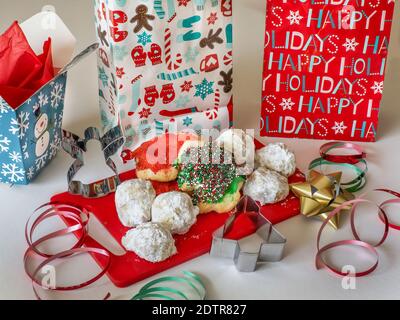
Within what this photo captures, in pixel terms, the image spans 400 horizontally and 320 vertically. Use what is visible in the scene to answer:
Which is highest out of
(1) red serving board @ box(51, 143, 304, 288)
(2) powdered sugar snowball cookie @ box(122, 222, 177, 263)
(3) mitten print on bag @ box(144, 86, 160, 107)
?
(3) mitten print on bag @ box(144, 86, 160, 107)

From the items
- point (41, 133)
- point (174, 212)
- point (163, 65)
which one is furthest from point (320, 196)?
point (41, 133)

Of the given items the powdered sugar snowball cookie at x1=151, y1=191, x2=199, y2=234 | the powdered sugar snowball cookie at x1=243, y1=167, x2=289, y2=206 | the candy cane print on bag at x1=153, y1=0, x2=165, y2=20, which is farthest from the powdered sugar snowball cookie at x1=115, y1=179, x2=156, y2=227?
the candy cane print on bag at x1=153, y1=0, x2=165, y2=20

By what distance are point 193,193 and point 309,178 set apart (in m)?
0.19

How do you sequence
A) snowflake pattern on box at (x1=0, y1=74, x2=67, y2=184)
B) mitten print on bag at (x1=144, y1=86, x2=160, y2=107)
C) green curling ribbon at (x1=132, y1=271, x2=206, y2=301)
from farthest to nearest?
mitten print on bag at (x1=144, y1=86, x2=160, y2=107) → snowflake pattern on box at (x1=0, y1=74, x2=67, y2=184) → green curling ribbon at (x1=132, y1=271, x2=206, y2=301)

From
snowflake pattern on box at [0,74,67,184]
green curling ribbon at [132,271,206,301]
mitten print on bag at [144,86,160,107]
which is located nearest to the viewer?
green curling ribbon at [132,271,206,301]

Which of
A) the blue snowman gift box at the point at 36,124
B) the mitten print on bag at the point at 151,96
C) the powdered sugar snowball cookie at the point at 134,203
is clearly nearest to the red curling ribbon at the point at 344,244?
the powdered sugar snowball cookie at the point at 134,203

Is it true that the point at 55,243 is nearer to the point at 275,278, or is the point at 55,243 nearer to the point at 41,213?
the point at 41,213

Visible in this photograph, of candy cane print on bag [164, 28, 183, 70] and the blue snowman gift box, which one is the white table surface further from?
candy cane print on bag [164, 28, 183, 70]

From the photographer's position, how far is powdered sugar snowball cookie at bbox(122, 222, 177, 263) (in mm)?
843

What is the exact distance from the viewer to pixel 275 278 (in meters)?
0.85

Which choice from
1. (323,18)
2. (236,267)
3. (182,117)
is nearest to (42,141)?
(182,117)

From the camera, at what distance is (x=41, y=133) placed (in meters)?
1.00

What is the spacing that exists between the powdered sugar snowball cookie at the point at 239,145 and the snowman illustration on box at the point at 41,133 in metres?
0.27

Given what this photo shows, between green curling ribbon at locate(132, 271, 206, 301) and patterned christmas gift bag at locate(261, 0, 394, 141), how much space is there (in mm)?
388
